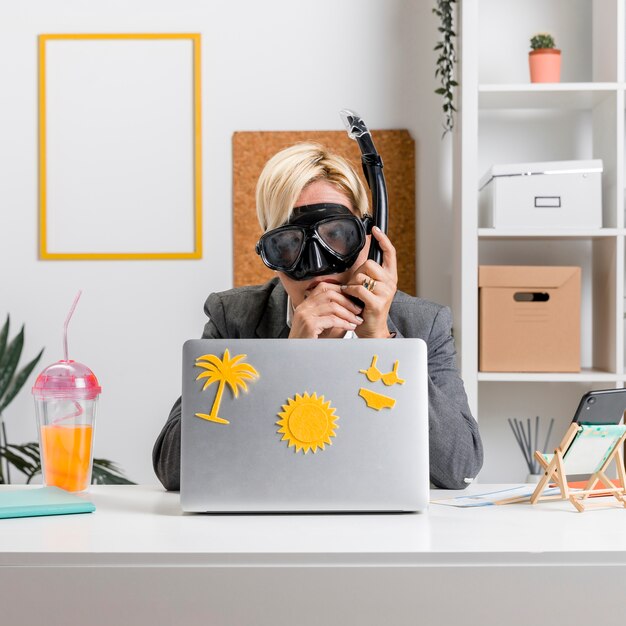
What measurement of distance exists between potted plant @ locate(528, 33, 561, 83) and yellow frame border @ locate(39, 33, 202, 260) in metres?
1.14

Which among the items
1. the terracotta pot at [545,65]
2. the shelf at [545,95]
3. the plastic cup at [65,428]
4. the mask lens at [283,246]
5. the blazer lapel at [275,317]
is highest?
the terracotta pot at [545,65]

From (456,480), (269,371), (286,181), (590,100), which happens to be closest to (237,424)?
(269,371)

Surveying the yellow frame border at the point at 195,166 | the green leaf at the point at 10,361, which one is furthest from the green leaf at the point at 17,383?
the yellow frame border at the point at 195,166

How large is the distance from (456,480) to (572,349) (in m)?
1.28

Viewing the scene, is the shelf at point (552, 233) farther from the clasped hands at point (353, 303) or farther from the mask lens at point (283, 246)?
the mask lens at point (283, 246)

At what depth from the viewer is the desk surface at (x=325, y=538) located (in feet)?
2.69

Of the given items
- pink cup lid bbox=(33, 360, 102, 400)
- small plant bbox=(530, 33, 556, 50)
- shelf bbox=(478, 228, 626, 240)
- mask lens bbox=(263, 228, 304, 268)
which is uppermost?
small plant bbox=(530, 33, 556, 50)

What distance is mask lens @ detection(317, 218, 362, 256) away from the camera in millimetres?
1324

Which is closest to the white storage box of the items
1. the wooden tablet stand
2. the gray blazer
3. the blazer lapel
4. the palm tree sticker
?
the gray blazer

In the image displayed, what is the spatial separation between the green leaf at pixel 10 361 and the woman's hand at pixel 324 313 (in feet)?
5.47

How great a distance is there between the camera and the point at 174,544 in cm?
86

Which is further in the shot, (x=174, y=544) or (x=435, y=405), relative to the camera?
(x=435, y=405)

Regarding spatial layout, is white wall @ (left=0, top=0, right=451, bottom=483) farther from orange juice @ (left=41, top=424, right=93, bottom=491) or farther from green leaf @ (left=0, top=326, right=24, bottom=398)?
orange juice @ (left=41, top=424, right=93, bottom=491)

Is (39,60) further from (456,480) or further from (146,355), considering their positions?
(456,480)
